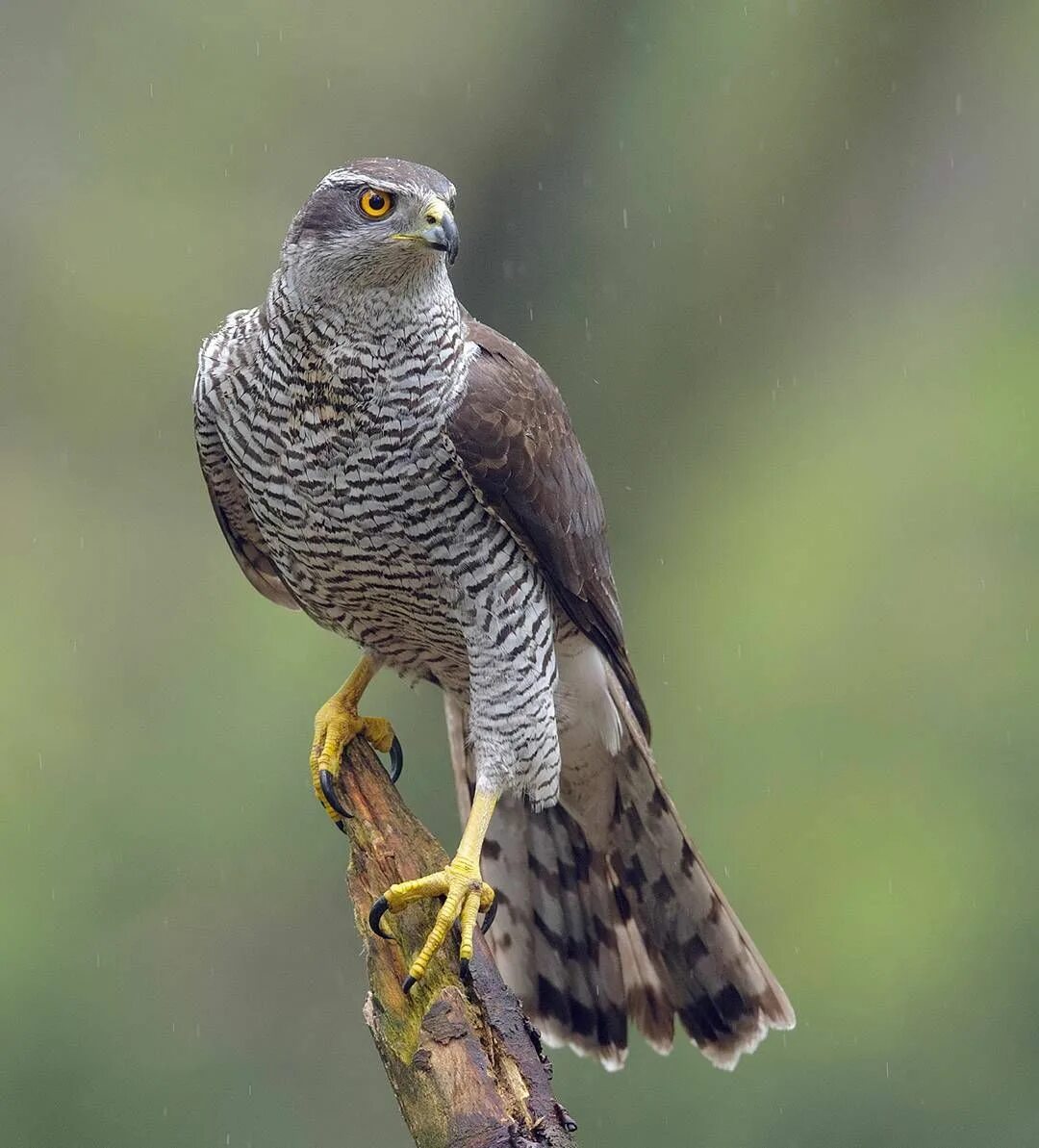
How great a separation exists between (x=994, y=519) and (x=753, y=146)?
2169 mm

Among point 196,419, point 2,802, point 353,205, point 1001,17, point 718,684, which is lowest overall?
point 2,802

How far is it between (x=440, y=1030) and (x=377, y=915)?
33 cm

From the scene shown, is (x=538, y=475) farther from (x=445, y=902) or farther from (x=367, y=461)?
(x=445, y=902)

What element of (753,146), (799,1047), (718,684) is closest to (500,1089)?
(799,1047)

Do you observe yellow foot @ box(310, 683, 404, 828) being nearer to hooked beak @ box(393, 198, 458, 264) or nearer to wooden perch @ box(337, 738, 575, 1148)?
wooden perch @ box(337, 738, 575, 1148)

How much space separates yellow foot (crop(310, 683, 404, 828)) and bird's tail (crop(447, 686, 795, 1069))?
0.43 meters

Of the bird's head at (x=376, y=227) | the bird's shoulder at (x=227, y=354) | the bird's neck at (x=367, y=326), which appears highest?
the bird's head at (x=376, y=227)

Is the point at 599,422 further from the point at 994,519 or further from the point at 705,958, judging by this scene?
the point at 705,958

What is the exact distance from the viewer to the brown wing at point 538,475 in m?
3.48

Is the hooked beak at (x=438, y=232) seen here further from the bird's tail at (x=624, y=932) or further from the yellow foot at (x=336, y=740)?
the bird's tail at (x=624, y=932)

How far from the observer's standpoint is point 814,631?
8.01m

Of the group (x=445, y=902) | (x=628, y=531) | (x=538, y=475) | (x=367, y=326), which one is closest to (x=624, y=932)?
(x=445, y=902)

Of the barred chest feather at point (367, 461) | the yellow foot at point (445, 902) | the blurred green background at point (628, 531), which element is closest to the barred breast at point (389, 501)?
the barred chest feather at point (367, 461)

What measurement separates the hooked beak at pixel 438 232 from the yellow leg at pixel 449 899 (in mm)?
1209
